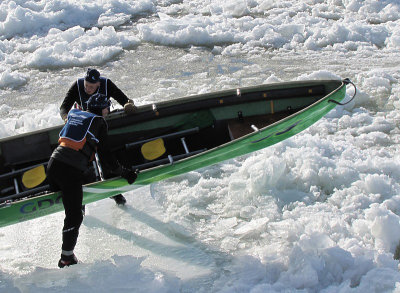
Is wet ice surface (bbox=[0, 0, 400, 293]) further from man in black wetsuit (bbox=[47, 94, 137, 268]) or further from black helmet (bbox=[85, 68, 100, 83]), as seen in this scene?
black helmet (bbox=[85, 68, 100, 83])

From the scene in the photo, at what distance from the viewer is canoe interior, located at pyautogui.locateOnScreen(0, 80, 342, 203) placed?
5863 millimetres

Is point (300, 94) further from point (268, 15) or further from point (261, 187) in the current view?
point (268, 15)

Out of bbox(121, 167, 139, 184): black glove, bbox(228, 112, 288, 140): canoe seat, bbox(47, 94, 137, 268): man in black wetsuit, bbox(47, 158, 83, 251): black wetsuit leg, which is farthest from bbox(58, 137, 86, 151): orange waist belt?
bbox(228, 112, 288, 140): canoe seat

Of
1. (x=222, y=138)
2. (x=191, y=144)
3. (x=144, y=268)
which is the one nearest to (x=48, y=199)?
(x=144, y=268)

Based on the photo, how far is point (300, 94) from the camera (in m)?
5.95

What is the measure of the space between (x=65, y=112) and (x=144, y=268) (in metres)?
2.19

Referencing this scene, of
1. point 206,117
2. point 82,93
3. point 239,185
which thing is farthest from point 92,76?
point 239,185

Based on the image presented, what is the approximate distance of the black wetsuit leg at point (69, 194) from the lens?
4.14 m

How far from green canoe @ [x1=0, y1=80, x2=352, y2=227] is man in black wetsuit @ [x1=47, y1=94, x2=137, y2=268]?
1023 mm

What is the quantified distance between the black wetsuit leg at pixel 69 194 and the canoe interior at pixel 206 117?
153 cm

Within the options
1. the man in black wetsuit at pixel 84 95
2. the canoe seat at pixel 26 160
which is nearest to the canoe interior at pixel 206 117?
the man in black wetsuit at pixel 84 95

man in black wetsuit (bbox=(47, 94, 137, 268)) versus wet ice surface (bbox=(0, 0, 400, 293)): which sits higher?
man in black wetsuit (bbox=(47, 94, 137, 268))

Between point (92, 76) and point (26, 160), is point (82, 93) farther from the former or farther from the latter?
point (26, 160)

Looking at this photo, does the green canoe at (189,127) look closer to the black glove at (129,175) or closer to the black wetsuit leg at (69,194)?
the black glove at (129,175)
